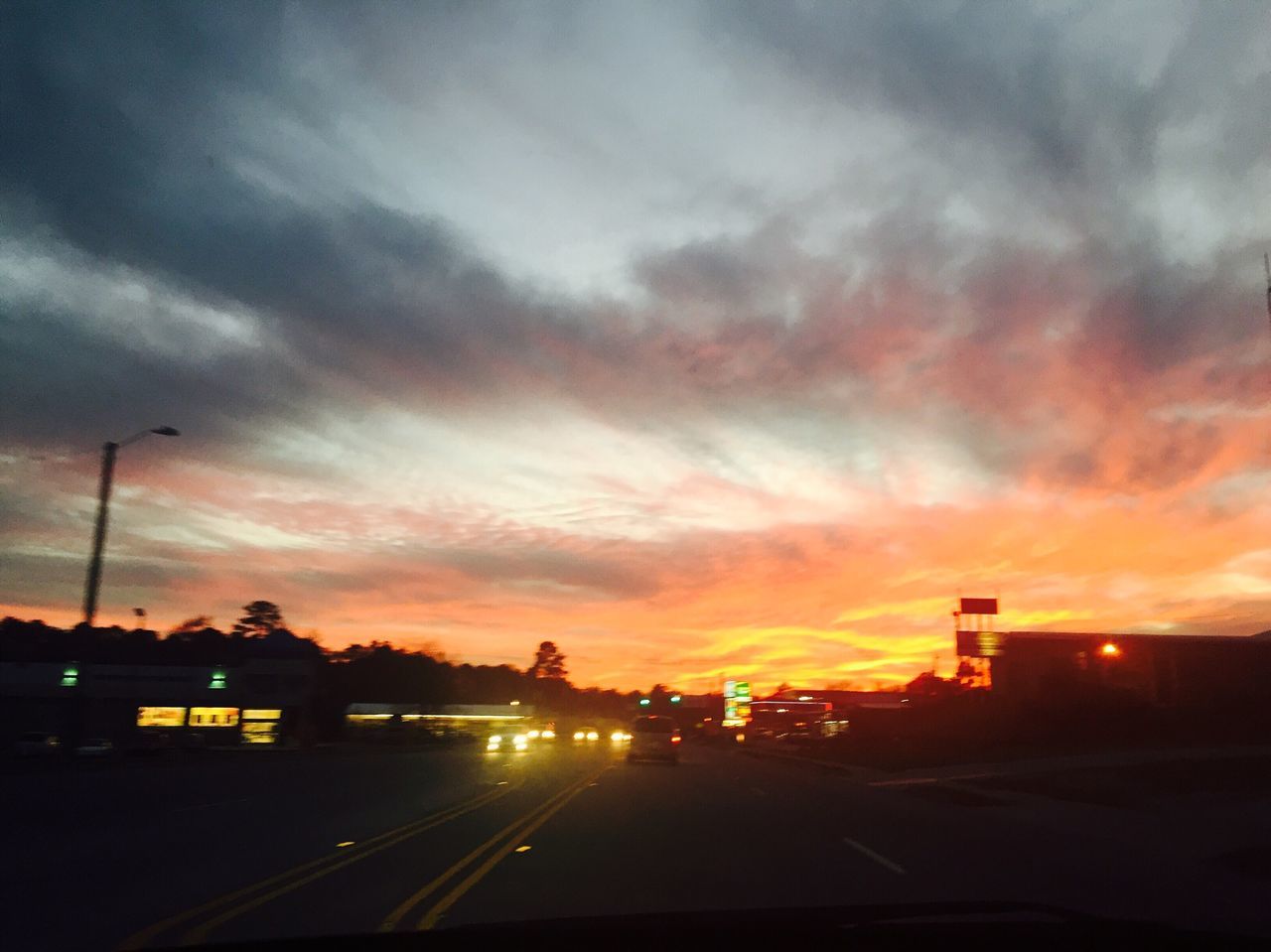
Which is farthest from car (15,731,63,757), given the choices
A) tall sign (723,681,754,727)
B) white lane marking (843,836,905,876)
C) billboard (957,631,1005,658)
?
tall sign (723,681,754,727)

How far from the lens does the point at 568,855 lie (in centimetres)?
1467

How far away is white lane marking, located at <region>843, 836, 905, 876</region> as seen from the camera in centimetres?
1332

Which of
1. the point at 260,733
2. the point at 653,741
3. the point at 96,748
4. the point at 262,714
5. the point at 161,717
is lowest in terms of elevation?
the point at 260,733

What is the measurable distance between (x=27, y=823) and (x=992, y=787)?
2453 centimetres

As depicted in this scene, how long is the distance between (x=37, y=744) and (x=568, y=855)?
52243mm

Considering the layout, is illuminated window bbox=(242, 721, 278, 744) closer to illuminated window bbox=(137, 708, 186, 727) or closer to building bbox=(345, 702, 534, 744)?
illuminated window bbox=(137, 708, 186, 727)

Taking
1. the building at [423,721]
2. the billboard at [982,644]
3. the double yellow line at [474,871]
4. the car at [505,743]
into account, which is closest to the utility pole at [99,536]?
the double yellow line at [474,871]

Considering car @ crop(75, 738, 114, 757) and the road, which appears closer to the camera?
the road

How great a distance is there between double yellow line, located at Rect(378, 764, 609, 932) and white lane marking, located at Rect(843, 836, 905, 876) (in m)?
4.91

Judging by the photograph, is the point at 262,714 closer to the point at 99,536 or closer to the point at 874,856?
the point at 99,536

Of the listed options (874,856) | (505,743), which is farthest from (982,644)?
(874,856)

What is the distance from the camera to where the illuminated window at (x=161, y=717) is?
8844 cm

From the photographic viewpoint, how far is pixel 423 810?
Result: 22297mm

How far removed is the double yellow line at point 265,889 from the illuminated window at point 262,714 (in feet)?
281
